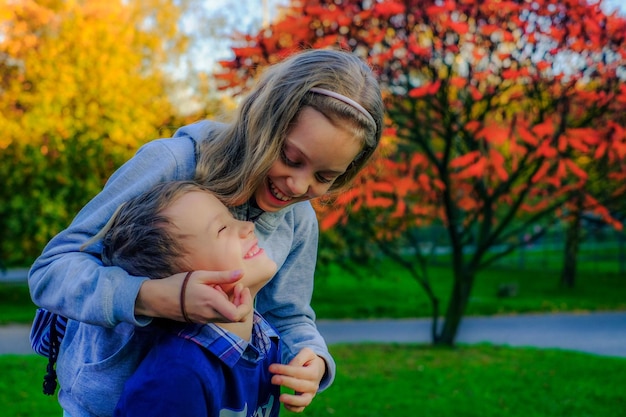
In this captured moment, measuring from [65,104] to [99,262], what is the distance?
42.0ft

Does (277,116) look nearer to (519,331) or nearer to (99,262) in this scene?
(99,262)

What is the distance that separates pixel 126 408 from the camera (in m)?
1.38

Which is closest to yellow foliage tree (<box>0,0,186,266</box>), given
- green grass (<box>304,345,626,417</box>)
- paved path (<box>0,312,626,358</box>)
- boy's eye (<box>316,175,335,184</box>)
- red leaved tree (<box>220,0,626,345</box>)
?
paved path (<box>0,312,626,358</box>)

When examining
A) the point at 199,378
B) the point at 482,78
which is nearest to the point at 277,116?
the point at 199,378

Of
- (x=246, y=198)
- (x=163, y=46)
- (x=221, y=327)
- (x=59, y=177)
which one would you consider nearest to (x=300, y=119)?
(x=246, y=198)

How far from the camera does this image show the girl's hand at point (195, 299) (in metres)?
1.39

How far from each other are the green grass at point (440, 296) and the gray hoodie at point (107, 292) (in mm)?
8759

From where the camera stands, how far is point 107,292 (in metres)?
1.43

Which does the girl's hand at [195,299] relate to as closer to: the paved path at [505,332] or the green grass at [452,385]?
the green grass at [452,385]

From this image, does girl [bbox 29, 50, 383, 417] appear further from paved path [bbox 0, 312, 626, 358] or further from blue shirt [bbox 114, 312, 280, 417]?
paved path [bbox 0, 312, 626, 358]

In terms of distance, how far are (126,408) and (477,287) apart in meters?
15.1

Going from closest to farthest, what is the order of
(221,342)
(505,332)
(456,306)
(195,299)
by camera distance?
(195,299)
(221,342)
(456,306)
(505,332)

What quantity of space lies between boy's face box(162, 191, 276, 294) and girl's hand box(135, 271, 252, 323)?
9cm

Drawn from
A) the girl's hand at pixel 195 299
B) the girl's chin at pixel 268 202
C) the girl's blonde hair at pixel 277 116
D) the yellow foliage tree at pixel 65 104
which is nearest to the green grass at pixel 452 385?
the girl's chin at pixel 268 202
